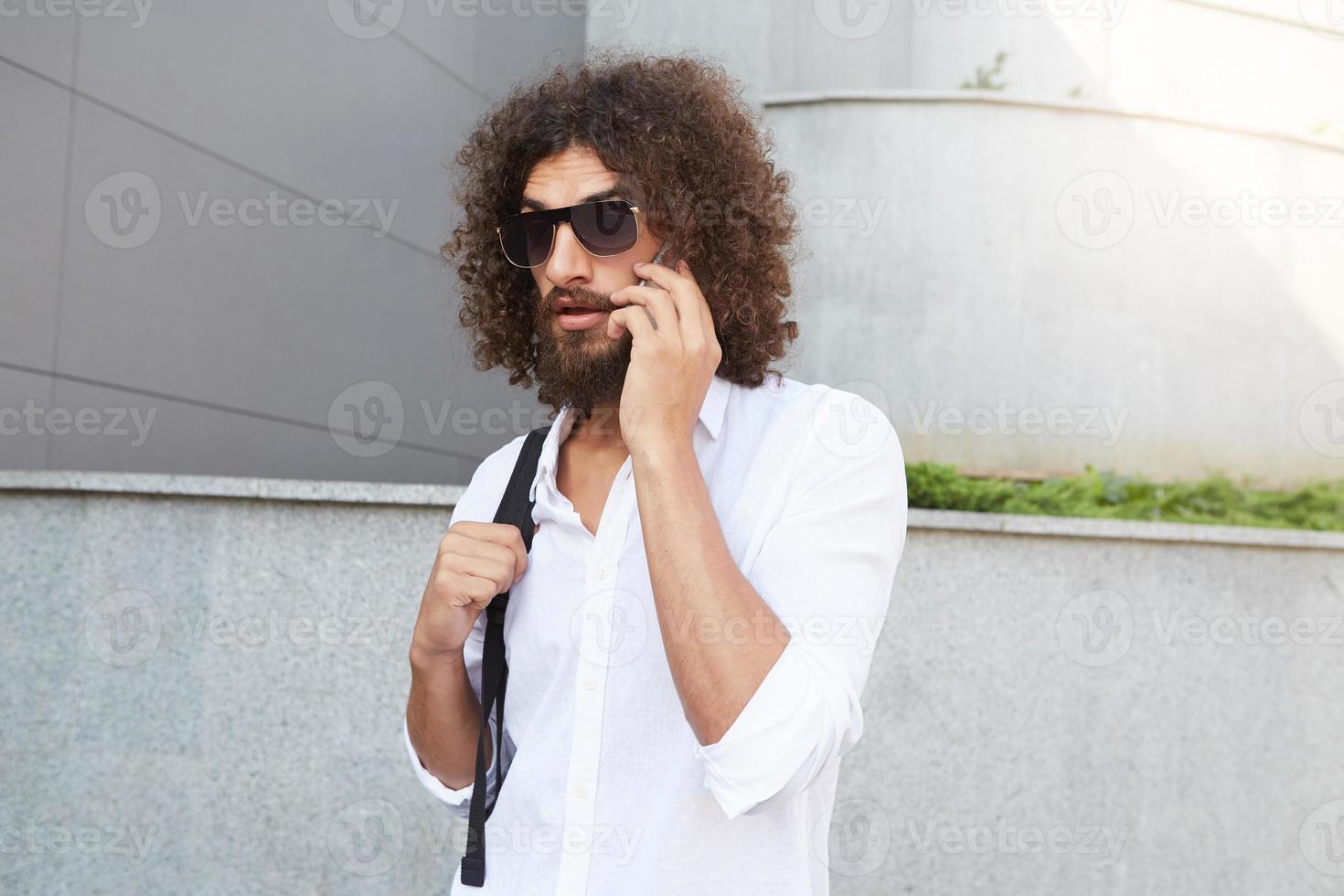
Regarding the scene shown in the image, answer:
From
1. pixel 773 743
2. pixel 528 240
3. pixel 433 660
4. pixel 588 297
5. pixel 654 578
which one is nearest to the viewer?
pixel 773 743

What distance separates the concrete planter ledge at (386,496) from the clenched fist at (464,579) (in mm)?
1924

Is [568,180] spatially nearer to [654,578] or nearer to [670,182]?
[670,182]

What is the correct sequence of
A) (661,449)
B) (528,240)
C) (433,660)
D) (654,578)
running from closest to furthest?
(654,578)
(661,449)
(433,660)
(528,240)

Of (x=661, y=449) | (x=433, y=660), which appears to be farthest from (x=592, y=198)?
(x=433, y=660)

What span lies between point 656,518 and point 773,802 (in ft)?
1.42

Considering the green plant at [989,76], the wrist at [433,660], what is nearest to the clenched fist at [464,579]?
the wrist at [433,660]

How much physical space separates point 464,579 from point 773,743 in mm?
635

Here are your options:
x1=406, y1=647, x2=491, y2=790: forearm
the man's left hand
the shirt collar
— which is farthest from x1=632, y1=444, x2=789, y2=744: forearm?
x1=406, y1=647, x2=491, y2=790: forearm

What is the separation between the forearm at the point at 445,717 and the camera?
2.04 m

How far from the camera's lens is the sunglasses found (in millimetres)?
2271

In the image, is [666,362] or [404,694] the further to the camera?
[404,694]

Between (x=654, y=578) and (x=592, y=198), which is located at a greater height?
(x=592, y=198)

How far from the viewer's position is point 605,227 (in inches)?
90.1

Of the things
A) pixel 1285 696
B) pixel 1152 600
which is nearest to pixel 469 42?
pixel 1152 600
